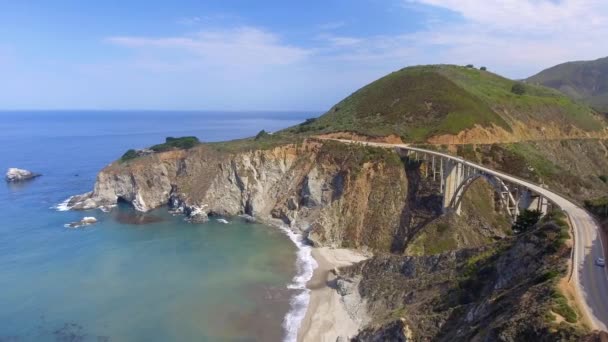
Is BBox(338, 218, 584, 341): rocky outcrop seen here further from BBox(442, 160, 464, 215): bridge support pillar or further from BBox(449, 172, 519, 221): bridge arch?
BBox(442, 160, 464, 215): bridge support pillar

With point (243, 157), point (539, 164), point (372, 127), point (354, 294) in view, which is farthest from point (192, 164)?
point (539, 164)

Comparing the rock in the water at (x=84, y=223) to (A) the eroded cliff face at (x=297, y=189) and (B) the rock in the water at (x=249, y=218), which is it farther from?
(B) the rock in the water at (x=249, y=218)

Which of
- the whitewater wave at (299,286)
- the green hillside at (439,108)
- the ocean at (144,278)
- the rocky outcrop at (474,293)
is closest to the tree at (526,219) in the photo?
the rocky outcrop at (474,293)

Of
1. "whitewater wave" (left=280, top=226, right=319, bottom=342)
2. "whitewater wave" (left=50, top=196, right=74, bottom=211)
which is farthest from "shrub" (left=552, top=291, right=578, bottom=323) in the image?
"whitewater wave" (left=50, top=196, right=74, bottom=211)

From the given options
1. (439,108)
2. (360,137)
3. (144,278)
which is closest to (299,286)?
(144,278)

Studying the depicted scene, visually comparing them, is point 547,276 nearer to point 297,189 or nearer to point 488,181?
point 488,181

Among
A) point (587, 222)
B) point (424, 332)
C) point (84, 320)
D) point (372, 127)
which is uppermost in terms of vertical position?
point (372, 127)

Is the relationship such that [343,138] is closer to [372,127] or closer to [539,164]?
[372,127]

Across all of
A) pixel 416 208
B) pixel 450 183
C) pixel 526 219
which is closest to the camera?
pixel 526 219
